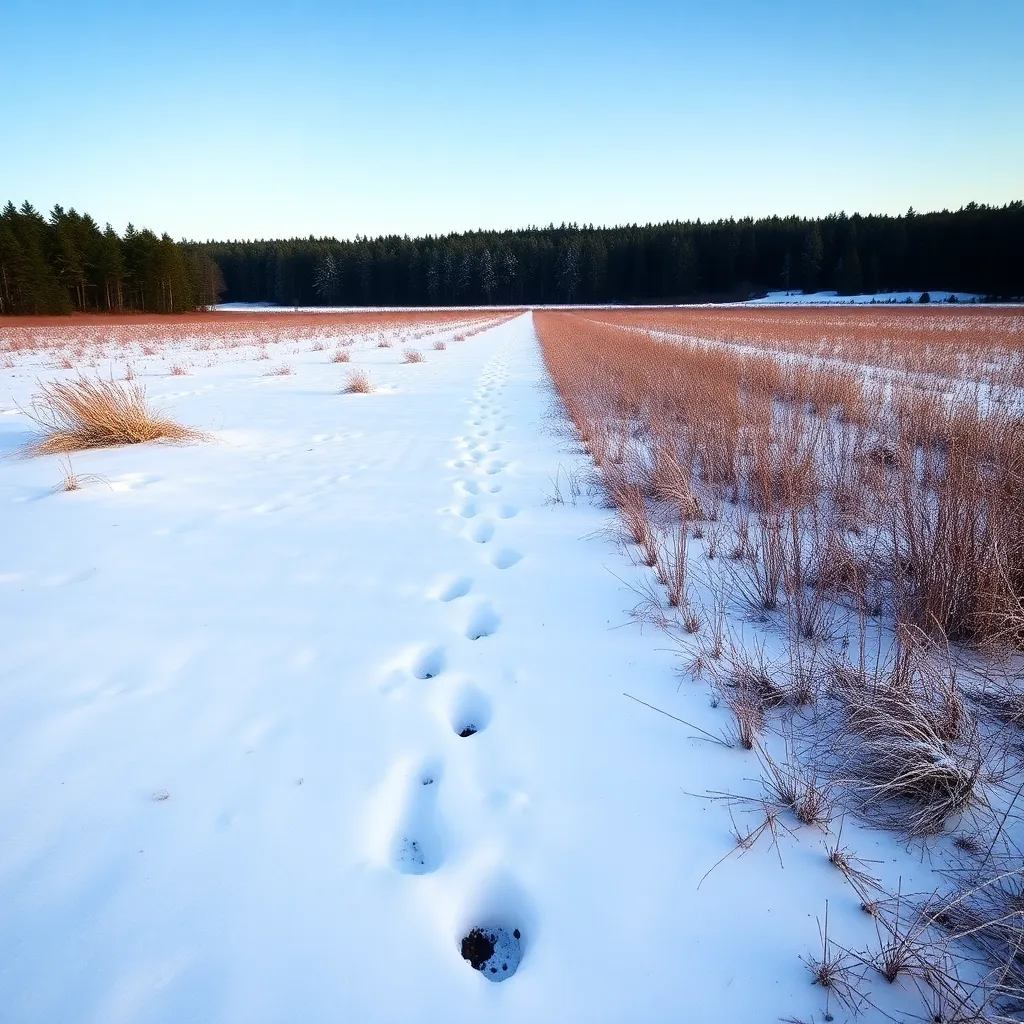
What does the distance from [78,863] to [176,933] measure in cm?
38

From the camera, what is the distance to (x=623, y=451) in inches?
185

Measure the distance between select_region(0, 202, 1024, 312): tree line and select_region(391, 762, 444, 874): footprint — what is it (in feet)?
189

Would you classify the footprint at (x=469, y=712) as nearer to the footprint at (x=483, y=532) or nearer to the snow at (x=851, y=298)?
the footprint at (x=483, y=532)


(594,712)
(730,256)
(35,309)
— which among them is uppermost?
(730,256)

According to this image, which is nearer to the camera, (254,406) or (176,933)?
(176,933)

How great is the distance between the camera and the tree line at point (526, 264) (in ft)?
156

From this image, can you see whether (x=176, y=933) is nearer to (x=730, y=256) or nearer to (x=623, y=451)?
(x=623, y=451)

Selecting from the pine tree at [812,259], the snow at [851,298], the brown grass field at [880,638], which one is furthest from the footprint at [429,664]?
the pine tree at [812,259]

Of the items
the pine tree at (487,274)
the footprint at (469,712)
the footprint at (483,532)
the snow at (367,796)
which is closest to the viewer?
the snow at (367,796)

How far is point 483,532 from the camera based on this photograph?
3369 millimetres

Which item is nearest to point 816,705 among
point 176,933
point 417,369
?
point 176,933

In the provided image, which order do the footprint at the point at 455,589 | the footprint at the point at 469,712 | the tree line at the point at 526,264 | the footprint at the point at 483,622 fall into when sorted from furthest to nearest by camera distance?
1. the tree line at the point at 526,264
2. the footprint at the point at 455,589
3. the footprint at the point at 483,622
4. the footprint at the point at 469,712

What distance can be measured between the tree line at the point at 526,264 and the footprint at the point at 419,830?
57.5m

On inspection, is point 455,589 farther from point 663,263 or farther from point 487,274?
point 487,274
